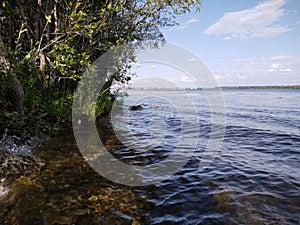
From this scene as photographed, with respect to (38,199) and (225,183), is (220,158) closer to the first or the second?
(225,183)

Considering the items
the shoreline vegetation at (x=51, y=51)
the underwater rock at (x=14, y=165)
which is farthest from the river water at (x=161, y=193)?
the shoreline vegetation at (x=51, y=51)

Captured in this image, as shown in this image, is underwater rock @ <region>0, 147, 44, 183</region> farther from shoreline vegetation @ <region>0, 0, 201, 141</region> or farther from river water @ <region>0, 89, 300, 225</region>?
shoreline vegetation @ <region>0, 0, 201, 141</region>

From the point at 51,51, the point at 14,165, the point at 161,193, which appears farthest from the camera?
the point at 51,51

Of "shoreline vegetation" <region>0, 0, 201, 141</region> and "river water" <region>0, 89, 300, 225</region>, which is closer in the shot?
"river water" <region>0, 89, 300, 225</region>

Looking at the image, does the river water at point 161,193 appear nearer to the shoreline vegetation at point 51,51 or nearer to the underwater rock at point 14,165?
the underwater rock at point 14,165

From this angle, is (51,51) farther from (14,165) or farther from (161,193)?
(161,193)

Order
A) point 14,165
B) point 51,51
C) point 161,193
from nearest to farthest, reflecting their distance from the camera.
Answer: point 161,193 < point 14,165 < point 51,51

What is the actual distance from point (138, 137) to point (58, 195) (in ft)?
23.5

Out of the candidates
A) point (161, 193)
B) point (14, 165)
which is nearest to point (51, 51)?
point (14, 165)

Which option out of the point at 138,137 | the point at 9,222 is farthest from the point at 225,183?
the point at 138,137

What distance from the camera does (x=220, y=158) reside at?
28.8ft

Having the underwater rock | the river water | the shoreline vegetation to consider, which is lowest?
the river water

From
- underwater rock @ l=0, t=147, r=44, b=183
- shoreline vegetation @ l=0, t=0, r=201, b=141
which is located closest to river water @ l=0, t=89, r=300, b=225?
underwater rock @ l=0, t=147, r=44, b=183

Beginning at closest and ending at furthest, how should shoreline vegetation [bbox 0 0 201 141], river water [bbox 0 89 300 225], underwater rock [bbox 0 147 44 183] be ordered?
1. river water [bbox 0 89 300 225]
2. underwater rock [bbox 0 147 44 183]
3. shoreline vegetation [bbox 0 0 201 141]
